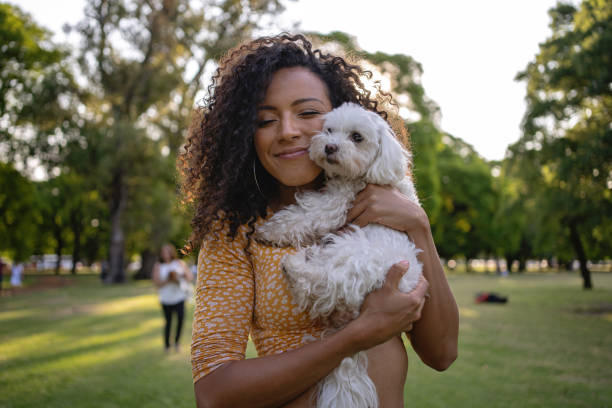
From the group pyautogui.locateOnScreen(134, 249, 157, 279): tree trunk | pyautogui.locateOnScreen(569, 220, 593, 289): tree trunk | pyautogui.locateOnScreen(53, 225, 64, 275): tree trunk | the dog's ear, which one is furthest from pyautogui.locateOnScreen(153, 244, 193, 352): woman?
pyautogui.locateOnScreen(53, 225, 64, 275): tree trunk

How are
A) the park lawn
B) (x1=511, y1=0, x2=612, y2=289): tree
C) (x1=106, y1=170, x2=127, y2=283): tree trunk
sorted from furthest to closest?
(x1=106, y1=170, x2=127, y2=283): tree trunk < (x1=511, y1=0, x2=612, y2=289): tree < the park lawn

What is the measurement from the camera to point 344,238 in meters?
2.18

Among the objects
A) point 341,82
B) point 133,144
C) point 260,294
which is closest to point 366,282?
point 260,294

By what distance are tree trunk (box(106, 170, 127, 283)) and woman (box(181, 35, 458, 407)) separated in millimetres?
26964

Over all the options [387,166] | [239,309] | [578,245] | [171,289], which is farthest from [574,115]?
[239,309]

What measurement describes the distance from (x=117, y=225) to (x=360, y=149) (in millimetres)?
29500

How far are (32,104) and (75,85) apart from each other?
8.90 ft

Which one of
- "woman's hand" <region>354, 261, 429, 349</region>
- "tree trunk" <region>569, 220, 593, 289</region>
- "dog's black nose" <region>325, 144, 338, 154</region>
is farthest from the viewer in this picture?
"tree trunk" <region>569, 220, 593, 289</region>

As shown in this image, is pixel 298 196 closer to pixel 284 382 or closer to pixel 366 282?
pixel 366 282

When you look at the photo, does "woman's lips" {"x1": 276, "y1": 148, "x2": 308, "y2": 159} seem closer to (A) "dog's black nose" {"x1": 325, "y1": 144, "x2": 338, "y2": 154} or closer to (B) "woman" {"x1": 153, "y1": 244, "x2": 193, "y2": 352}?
(A) "dog's black nose" {"x1": 325, "y1": 144, "x2": 338, "y2": 154}

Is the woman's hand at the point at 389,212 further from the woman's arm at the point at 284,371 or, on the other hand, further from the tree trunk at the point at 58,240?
the tree trunk at the point at 58,240

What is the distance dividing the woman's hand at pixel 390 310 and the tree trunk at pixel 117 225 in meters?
27.7

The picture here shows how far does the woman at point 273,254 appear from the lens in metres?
1.63

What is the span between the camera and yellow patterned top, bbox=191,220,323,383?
1.69 meters
